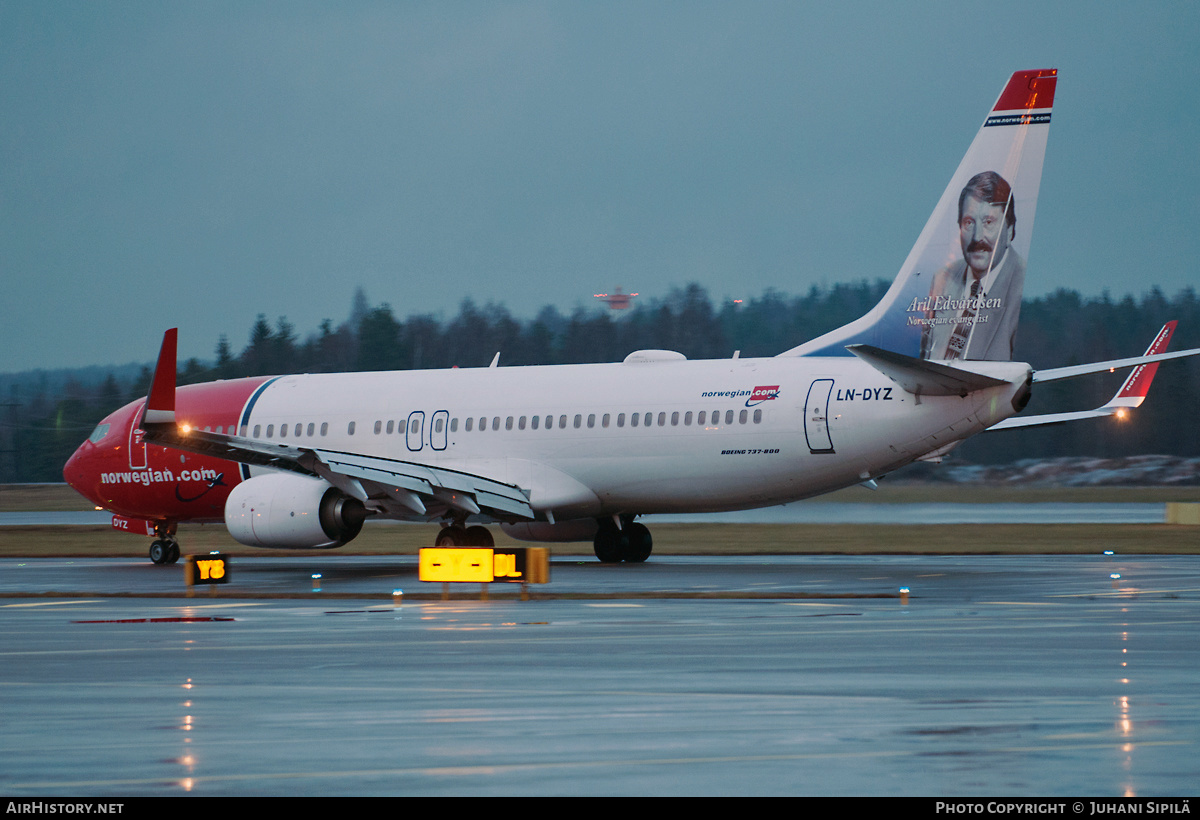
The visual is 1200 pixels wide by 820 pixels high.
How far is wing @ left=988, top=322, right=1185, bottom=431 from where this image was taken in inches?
1095

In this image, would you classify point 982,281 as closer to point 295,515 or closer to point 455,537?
point 455,537

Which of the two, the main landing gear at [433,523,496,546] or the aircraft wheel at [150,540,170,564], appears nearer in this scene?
the main landing gear at [433,523,496,546]

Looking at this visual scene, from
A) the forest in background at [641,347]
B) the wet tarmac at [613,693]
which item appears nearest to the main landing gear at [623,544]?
the wet tarmac at [613,693]

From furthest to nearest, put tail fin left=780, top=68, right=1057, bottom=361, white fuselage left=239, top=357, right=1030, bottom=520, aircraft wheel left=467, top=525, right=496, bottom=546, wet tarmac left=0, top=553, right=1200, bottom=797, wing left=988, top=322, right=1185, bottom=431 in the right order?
aircraft wheel left=467, top=525, right=496, bottom=546 → white fuselage left=239, top=357, right=1030, bottom=520 → tail fin left=780, top=68, right=1057, bottom=361 → wing left=988, top=322, right=1185, bottom=431 → wet tarmac left=0, top=553, right=1200, bottom=797

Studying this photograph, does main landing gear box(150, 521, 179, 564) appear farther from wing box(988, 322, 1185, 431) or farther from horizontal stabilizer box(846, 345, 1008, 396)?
wing box(988, 322, 1185, 431)

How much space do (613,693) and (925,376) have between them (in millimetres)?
16846

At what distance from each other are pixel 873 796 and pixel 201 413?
30.9 metres

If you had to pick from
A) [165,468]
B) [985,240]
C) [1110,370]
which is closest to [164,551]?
[165,468]

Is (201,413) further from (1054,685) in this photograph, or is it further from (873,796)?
(873,796)

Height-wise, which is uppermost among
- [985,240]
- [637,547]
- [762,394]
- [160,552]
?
[985,240]

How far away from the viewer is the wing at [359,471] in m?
29.0

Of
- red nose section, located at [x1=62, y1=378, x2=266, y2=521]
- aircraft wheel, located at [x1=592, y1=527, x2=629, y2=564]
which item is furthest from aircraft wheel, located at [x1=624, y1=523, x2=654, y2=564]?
red nose section, located at [x1=62, y1=378, x2=266, y2=521]

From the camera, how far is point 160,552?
116ft

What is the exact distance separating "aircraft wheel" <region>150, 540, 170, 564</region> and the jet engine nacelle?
492 cm
